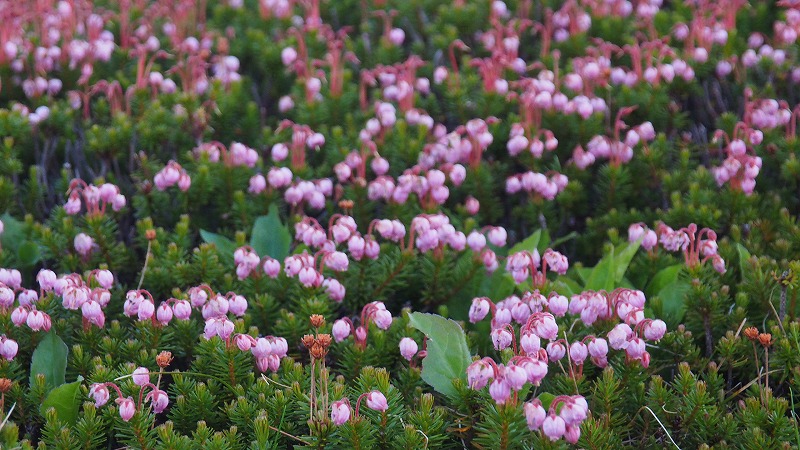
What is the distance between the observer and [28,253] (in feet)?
11.3

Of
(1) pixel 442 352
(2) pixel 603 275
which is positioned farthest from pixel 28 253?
(2) pixel 603 275

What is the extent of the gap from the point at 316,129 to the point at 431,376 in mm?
1976

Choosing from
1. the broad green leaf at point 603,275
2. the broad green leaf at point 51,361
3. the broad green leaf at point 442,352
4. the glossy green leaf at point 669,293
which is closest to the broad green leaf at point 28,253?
the broad green leaf at point 51,361

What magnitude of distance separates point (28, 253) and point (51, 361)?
0.86m

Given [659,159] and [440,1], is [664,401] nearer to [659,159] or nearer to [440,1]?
[659,159]

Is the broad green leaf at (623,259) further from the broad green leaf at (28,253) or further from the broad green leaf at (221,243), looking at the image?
the broad green leaf at (28,253)

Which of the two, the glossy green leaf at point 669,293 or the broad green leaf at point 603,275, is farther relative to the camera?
the broad green leaf at point 603,275

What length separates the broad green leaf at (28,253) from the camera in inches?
136

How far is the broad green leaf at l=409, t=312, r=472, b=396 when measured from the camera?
8.66ft

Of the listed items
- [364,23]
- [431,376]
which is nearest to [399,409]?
[431,376]

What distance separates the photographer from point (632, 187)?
153 inches

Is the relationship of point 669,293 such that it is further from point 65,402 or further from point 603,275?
point 65,402

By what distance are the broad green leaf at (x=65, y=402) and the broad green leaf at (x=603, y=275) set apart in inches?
70.5

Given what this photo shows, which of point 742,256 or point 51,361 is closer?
point 51,361
